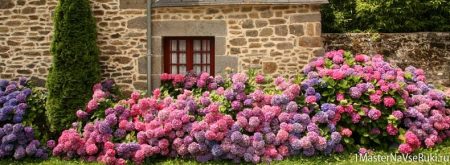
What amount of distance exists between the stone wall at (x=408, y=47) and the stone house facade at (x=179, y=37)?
120 centimetres

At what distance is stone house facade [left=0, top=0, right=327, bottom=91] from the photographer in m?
8.98

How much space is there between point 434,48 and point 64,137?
→ 7.26 meters

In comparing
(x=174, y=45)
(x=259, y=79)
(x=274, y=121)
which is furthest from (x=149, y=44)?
(x=274, y=121)

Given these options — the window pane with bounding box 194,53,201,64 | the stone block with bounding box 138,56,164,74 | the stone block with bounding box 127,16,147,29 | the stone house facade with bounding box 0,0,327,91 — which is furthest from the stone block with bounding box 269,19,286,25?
the stone block with bounding box 127,16,147,29

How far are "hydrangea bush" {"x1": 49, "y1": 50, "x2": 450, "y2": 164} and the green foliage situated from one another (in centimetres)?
247

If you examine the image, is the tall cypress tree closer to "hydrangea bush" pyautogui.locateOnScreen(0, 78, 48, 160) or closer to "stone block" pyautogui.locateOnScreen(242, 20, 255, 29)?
"hydrangea bush" pyautogui.locateOnScreen(0, 78, 48, 160)

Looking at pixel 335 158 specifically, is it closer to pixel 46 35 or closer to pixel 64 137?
pixel 64 137

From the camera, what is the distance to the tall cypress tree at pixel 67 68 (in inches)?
328

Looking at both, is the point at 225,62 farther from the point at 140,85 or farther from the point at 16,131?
the point at 16,131

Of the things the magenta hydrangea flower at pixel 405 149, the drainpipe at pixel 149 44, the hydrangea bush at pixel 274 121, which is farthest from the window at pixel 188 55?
the magenta hydrangea flower at pixel 405 149

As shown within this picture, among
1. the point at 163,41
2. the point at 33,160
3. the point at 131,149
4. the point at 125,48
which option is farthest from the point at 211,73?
the point at 33,160

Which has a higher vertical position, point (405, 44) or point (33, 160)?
point (405, 44)

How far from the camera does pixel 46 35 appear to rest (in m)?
9.58

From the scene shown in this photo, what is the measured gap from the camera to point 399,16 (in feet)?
33.5
